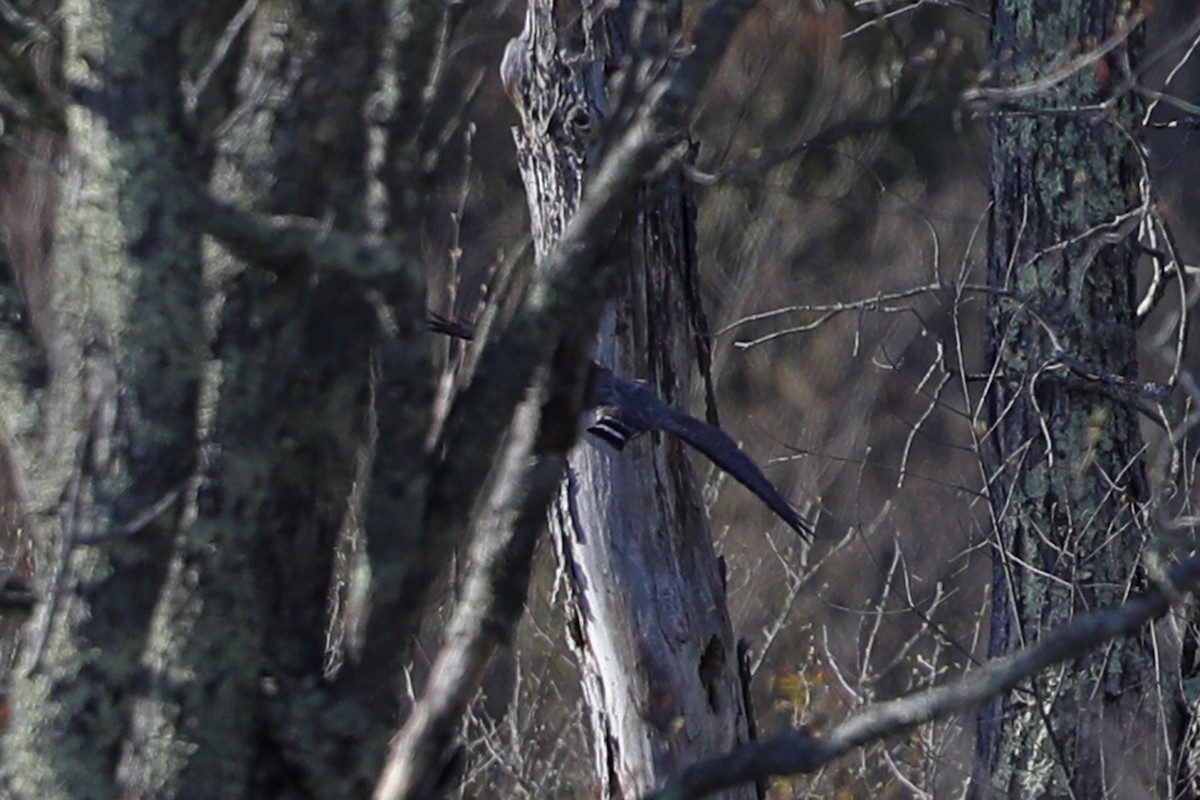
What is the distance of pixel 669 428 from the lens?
3.64 m

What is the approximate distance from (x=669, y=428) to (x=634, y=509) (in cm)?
83

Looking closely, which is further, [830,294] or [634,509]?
[830,294]

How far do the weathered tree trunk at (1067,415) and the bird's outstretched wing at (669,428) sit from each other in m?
1.36

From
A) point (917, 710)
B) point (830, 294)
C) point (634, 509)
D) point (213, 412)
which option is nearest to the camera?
point (917, 710)

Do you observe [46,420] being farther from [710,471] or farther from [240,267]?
[710,471]

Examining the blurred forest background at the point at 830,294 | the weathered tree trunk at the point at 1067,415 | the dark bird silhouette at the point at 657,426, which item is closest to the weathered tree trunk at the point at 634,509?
the dark bird silhouette at the point at 657,426

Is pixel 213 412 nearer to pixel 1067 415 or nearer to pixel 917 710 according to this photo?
pixel 917 710

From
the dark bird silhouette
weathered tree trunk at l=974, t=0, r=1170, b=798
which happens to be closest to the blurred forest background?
weathered tree trunk at l=974, t=0, r=1170, b=798

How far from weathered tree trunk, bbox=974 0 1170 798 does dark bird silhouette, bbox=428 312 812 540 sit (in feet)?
4.51

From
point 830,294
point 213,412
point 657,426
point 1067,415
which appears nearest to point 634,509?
point 657,426

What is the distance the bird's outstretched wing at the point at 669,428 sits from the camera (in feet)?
11.6

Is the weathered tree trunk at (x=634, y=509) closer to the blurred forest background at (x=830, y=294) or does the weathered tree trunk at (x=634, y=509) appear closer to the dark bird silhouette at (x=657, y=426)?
the dark bird silhouette at (x=657, y=426)

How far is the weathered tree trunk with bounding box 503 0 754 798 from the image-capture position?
441 centimetres

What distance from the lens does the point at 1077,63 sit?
4.25 m
